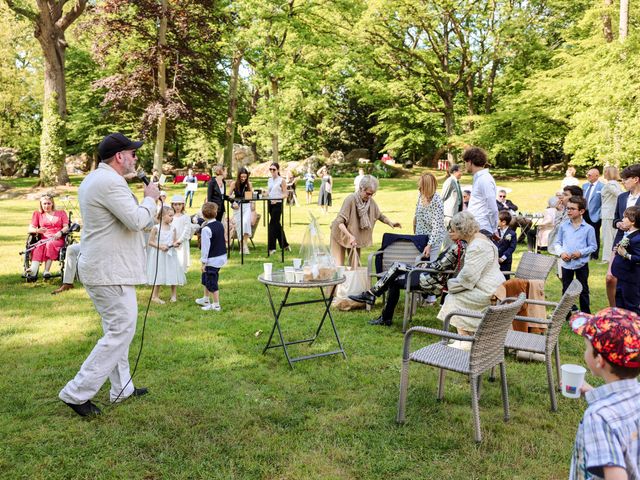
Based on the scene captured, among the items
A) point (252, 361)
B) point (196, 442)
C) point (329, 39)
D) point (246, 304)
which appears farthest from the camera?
point (329, 39)

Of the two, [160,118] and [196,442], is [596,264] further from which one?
[160,118]

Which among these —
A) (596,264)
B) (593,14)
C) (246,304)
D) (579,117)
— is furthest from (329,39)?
(246,304)

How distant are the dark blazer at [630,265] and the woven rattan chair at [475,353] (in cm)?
218

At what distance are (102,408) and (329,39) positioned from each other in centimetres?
2816

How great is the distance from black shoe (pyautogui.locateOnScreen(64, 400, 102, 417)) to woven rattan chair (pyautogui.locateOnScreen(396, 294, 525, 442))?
7.25ft

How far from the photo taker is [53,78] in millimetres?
25938

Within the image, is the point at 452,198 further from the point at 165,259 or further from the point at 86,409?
the point at 86,409

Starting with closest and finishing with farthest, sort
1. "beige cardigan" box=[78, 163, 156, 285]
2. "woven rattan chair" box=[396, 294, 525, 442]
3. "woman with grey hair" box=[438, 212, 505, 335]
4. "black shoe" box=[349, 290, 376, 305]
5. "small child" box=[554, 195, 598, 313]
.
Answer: "woven rattan chair" box=[396, 294, 525, 442] → "beige cardigan" box=[78, 163, 156, 285] → "woman with grey hair" box=[438, 212, 505, 335] → "small child" box=[554, 195, 598, 313] → "black shoe" box=[349, 290, 376, 305]

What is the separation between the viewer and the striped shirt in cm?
183

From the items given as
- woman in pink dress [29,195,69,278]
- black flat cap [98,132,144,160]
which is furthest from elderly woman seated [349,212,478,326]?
woman in pink dress [29,195,69,278]

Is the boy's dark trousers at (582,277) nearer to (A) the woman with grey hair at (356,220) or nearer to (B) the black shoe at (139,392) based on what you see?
(A) the woman with grey hair at (356,220)

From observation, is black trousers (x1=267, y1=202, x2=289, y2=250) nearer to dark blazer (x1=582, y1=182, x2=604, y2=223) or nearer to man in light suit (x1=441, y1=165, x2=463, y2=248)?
man in light suit (x1=441, y1=165, x2=463, y2=248)

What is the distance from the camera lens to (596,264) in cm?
1042

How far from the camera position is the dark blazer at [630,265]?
17.9 feet
